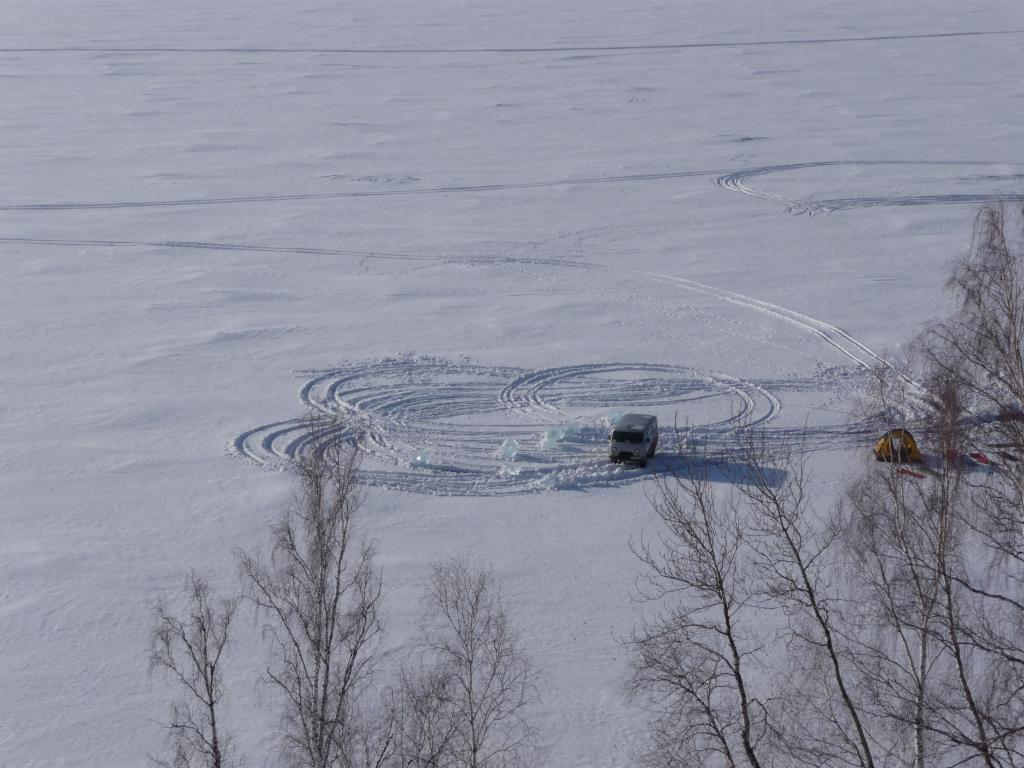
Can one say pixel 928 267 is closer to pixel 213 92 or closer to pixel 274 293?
pixel 274 293

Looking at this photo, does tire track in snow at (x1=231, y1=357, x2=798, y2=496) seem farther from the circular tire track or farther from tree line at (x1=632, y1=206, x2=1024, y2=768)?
tree line at (x1=632, y1=206, x2=1024, y2=768)

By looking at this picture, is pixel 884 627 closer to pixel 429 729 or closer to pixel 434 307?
pixel 429 729

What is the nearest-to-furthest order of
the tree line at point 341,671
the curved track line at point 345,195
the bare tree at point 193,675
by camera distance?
1. the tree line at point 341,671
2. the bare tree at point 193,675
3. the curved track line at point 345,195

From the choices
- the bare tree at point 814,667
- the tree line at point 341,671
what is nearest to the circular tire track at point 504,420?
the tree line at point 341,671

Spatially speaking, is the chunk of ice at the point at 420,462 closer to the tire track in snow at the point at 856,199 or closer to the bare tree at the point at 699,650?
the bare tree at the point at 699,650

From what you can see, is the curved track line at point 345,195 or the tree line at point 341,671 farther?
the curved track line at point 345,195

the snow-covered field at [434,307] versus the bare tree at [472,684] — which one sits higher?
the snow-covered field at [434,307]
